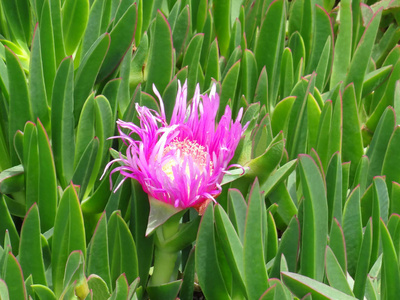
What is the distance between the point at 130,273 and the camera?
2.66 ft

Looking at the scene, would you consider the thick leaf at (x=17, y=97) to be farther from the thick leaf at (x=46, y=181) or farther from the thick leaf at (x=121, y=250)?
the thick leaf at (x=121, y=250)

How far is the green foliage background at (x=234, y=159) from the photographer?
29.5 inches

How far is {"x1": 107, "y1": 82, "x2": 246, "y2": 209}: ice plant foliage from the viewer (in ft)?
2.49

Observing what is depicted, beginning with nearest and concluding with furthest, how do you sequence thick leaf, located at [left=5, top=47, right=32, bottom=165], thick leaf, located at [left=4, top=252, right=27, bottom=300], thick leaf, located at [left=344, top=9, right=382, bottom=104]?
thick leaf, located at [left=4, top=252, right=27, bottom=300] < thick leaf, located at [left=5, top=47, right=32, bottom=165] < thick leaf, located at [left=344, top=9, right=382, bottom=104]

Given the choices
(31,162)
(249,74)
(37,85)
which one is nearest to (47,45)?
(37,85)

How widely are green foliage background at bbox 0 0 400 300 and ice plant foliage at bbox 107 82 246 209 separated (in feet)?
0.12

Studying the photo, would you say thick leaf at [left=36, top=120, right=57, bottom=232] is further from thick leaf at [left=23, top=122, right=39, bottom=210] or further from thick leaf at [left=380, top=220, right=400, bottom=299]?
thick leaf at [left=380, top=220, right=400, bottom=299]

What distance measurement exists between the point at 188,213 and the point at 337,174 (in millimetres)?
234

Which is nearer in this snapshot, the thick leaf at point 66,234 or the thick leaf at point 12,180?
the thick leaf at point 66,234

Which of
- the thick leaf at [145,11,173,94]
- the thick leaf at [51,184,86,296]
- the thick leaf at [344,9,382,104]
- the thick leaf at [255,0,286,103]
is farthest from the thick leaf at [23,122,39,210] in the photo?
the thick leaf at [344,9,382,104]

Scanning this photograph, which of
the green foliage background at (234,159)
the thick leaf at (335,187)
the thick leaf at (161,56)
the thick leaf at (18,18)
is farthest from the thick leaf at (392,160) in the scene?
the thick leaf at (18,18)

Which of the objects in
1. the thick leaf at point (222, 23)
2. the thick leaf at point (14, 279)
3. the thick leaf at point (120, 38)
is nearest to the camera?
the thick leaf at point (14, 279)

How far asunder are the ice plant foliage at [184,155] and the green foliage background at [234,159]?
0.04 metres

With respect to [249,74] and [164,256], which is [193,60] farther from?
[164,256]
